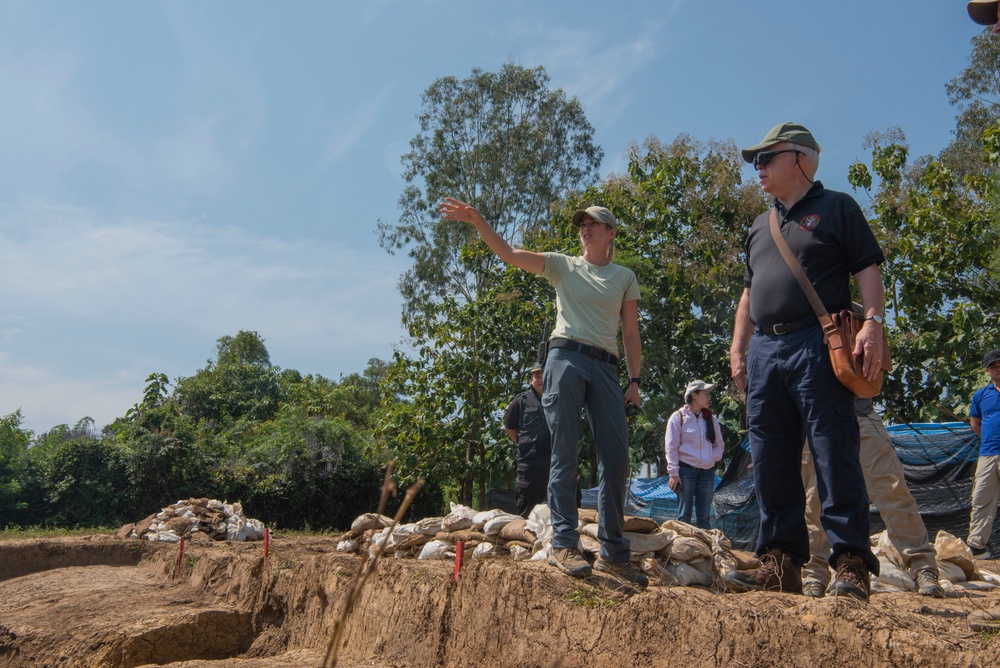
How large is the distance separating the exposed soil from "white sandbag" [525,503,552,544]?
0.53m

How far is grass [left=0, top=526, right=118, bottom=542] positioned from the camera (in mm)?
11969

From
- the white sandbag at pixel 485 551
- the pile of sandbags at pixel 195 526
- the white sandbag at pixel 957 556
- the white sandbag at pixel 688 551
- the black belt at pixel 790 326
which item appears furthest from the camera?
the pile of sandbags at pixel 195 526

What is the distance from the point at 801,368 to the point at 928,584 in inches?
65.3

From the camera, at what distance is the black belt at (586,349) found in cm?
407

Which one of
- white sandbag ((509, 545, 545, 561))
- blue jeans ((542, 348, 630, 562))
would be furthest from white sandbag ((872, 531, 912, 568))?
white sandbag ((509, 545, 545, 561))

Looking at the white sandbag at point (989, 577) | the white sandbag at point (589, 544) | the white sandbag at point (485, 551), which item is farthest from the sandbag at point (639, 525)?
the white sandbag at point (989, 577)

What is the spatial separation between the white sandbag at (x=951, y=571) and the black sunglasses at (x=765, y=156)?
8.92 feet

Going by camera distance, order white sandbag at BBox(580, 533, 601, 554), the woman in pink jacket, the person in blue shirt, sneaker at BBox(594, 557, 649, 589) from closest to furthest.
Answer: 1. sneaker at BBox(594, 557, 649, 589)
2. white sandbag at BBox(580, 533, 601, 554)
3. the person in blue shirt
4. the woman in pink jacket

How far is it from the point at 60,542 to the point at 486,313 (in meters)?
7.75

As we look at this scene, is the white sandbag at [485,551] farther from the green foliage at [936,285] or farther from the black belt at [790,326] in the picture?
the green foliage at [936,285]

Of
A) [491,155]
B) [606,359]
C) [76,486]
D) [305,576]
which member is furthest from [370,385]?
[606,359]

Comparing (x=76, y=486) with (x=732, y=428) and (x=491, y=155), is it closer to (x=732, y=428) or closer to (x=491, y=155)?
(x=732, y=428)

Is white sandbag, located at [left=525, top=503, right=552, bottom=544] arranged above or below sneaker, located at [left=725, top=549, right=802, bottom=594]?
above

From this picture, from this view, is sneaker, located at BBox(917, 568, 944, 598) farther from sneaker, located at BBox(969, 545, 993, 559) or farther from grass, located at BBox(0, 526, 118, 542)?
grass, located at BBox(0, 526, 118, 542)
